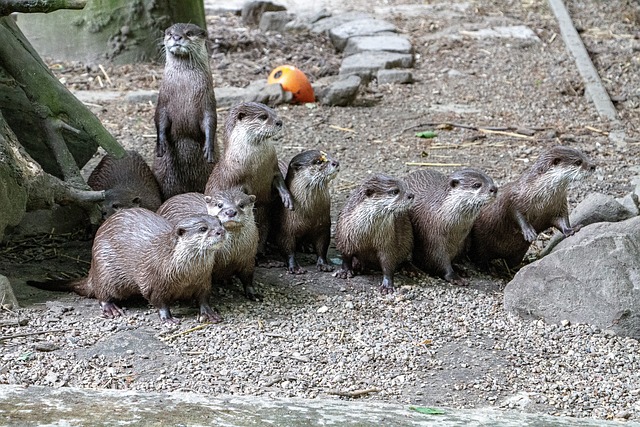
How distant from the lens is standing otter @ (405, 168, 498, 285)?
520cm

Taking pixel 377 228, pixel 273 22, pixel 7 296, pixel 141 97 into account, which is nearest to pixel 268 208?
pixel 377 228

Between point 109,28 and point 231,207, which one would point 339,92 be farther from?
point 231,207

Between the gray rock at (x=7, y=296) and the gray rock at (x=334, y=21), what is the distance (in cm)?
663

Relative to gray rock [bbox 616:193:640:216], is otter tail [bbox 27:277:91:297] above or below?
below

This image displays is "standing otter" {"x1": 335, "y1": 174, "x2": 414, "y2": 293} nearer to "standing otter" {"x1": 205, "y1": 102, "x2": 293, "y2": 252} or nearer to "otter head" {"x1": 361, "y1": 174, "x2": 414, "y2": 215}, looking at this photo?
"otter head" {"x1": 361, "y1": 174, "x2": 414, "y2": 215}

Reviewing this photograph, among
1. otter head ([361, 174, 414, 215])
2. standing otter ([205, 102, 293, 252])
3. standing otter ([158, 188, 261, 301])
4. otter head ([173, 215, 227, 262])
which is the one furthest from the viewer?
standing otter ([205, 102, 293, 252])

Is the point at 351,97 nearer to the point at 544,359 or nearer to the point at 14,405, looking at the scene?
the point at 544,359

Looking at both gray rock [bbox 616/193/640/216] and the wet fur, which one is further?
gray rock [bbox 616/193/640/216]

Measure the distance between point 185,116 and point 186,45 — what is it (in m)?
0.41

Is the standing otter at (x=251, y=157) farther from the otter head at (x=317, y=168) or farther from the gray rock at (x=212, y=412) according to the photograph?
the gray rock at (x=212, y=412)

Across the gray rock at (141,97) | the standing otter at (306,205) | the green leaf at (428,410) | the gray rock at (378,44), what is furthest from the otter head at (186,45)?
the gray rock at (378,44)

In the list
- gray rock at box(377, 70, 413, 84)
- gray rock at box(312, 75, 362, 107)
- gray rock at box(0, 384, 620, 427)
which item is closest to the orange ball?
gray rock at box(312, 75, 362, 107)

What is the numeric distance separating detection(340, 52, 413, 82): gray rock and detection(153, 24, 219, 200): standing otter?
330 centimetres

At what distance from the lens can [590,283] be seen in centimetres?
456
